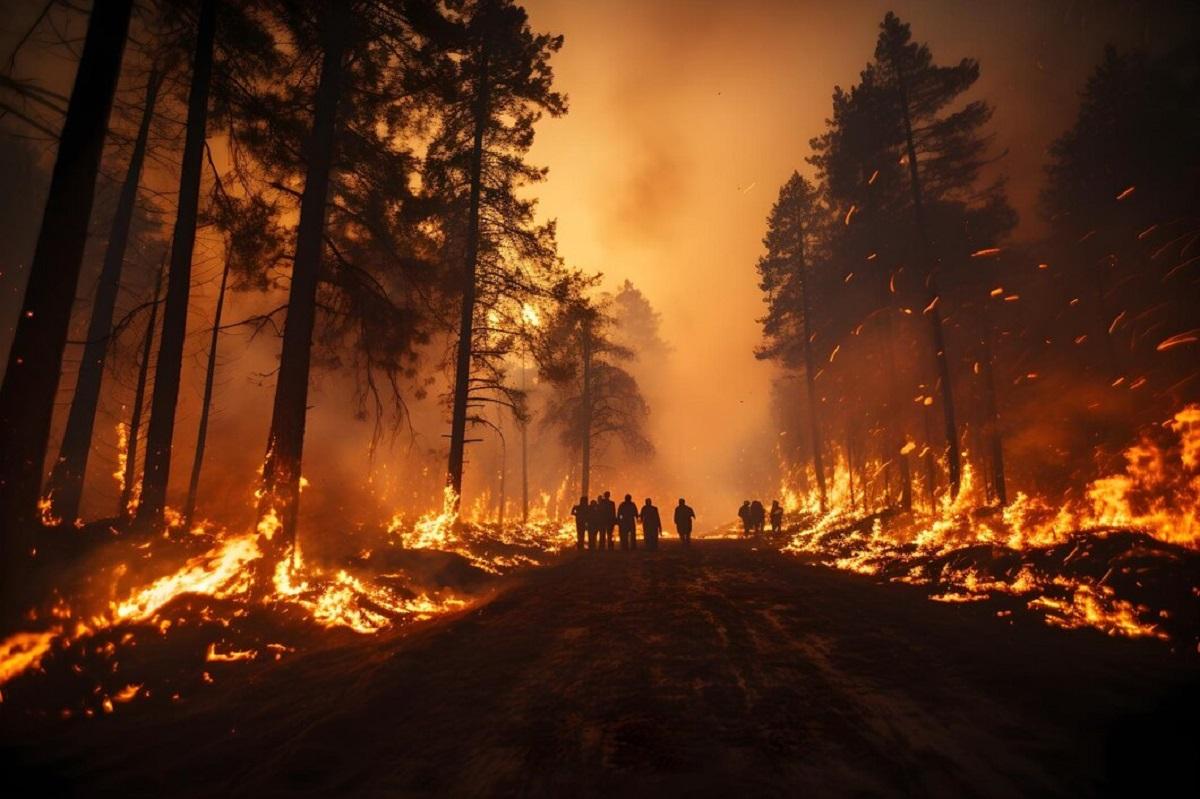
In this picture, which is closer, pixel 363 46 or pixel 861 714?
pixel 861 714

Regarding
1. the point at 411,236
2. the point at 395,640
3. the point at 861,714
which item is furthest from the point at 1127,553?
the point at 411,236

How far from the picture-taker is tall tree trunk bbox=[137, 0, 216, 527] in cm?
931

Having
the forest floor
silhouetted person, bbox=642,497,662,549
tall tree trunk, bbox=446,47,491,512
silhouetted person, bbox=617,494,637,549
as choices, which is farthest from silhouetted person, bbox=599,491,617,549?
the forest floor

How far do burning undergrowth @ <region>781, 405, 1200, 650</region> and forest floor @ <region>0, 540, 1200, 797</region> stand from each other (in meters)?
A: 0.94

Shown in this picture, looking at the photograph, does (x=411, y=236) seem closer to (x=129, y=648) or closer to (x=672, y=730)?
(x=129, y=648)

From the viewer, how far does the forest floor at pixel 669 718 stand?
3.13 m

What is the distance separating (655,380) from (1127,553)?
6157cm

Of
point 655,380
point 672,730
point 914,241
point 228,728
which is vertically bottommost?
point 228,728

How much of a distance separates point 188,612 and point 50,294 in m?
3.87

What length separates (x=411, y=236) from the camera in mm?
13992

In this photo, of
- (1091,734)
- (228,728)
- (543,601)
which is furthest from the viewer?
(543,601)

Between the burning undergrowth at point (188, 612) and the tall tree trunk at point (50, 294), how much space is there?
679 mm

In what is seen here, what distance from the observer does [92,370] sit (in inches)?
522

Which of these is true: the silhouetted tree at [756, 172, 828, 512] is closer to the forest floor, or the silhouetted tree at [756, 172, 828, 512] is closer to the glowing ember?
the forest floor
